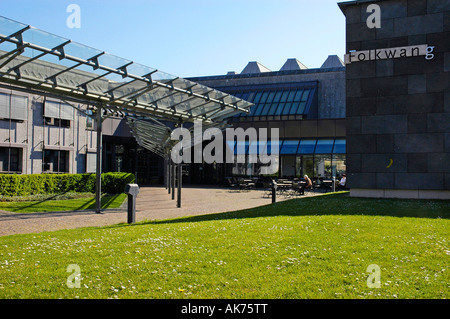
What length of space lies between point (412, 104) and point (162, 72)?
10.5 metres

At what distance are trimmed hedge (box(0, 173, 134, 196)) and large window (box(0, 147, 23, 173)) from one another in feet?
19.3

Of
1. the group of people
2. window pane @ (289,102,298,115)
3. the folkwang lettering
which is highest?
window pane @ (289,102,298,115)

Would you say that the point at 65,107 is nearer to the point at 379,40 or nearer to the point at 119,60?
the point at 119,60

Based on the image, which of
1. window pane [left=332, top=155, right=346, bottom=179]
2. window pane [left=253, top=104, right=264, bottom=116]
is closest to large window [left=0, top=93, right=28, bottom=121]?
window pane [left=332, top=155, right=346, bottom=179]

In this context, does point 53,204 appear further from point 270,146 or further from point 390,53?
point 270,146

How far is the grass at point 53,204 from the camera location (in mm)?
16516

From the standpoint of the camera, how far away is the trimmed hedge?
19.4 m

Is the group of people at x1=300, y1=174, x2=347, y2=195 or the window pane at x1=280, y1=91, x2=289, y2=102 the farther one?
the window pane at x1=280, y1=91, x2=289, y2=102

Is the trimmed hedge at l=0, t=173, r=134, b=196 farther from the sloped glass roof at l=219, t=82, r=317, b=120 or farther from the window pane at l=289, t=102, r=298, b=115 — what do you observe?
the window pane at l=289, t=102, r=298, b=115

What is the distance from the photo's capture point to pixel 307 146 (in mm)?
37438

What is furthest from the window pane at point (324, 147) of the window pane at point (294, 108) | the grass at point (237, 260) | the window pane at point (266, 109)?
the grass at point (237, 260)

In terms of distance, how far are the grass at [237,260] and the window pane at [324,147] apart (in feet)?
82.9
